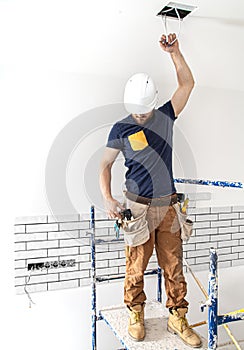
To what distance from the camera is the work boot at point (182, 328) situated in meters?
1.53

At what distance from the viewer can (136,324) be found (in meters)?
1.62

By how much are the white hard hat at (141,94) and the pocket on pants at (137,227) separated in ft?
1.33

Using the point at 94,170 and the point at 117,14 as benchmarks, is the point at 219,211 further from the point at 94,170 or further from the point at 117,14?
the point at 117,14

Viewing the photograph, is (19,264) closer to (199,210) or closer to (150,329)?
(150,329)

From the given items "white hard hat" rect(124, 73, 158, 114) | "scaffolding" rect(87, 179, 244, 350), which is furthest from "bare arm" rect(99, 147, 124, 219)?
"scaffolding" rect(87, 179, 244, 350)

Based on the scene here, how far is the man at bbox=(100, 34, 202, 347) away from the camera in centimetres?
158

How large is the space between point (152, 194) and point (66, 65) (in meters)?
0.87

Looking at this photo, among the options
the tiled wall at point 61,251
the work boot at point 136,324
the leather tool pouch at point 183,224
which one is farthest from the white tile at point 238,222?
the work boot at point 136,324

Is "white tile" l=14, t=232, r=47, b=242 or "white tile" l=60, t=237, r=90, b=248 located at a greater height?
"white tile" l=14, t=232, r=47, b=242

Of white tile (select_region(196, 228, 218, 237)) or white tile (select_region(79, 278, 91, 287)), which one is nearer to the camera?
white tile (select_region(79, 278, 91, 287))

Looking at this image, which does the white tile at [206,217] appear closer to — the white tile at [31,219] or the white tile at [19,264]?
the white tile at [31,219]

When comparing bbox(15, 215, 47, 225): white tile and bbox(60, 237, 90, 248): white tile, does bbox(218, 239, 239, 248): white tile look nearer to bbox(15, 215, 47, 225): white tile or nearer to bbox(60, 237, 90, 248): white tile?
bbox(60, 237, 90, 248): white tile

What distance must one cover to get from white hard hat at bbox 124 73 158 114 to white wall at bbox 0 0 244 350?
12.6 inches

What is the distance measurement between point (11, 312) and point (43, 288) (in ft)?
0.65
